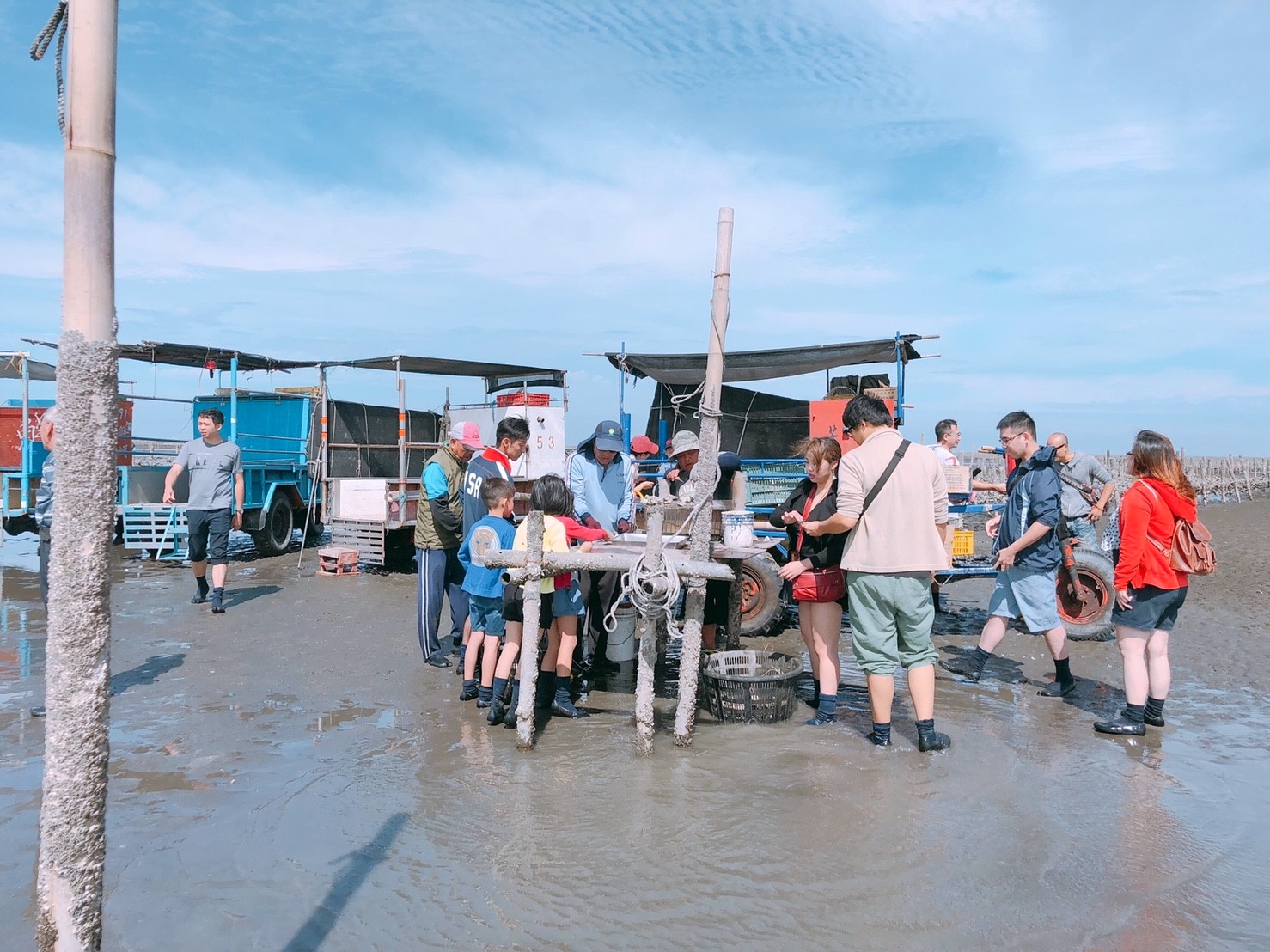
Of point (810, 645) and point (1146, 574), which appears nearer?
point (1146, 574)

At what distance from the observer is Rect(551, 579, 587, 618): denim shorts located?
5344 mm

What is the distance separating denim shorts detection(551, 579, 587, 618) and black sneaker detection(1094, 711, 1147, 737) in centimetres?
329

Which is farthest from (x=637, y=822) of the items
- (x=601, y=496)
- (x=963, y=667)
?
(x=963, y=667)

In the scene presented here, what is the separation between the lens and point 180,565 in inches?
468

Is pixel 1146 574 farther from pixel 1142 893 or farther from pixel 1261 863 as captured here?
pixel 1142 893

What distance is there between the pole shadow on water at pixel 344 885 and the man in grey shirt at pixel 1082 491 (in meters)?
6.19

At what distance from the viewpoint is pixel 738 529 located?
565 centimetres

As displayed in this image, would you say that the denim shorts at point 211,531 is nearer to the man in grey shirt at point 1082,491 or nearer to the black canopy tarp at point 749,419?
the black canopy tarp at point 749,419

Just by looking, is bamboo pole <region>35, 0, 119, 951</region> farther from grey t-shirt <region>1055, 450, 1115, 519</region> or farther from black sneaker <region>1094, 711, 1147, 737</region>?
grey t-shirt <region>1055, 450, 1115, 519</region>

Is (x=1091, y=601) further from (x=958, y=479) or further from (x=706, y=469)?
(x=706, y=469)

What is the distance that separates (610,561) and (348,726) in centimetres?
200

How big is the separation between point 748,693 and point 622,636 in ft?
4.63

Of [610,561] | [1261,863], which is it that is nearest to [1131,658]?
[1261,863]

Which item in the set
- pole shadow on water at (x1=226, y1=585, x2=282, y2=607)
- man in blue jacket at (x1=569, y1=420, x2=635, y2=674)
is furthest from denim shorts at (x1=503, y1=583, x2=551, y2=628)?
pole shadow on water at (x1=226, y1=585, x2=282, y2=607)
